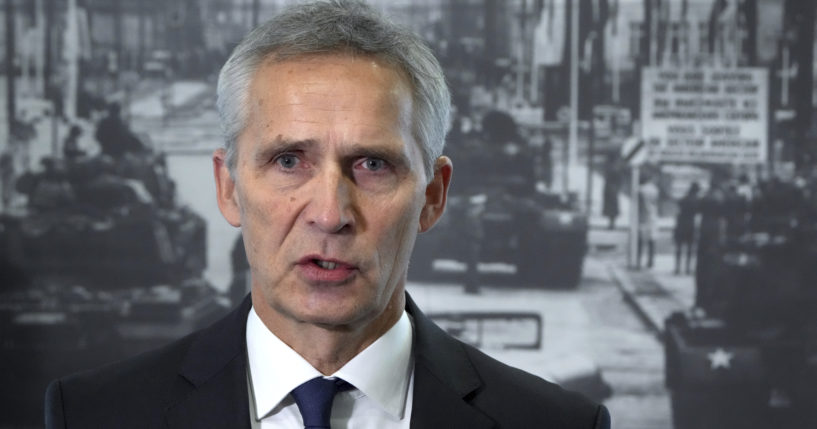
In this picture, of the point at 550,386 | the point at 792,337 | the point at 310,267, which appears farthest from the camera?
the point at 792,337

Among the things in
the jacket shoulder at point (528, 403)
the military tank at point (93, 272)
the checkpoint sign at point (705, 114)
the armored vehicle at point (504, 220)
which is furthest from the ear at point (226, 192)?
the checkpoint sign at point (705, 114)

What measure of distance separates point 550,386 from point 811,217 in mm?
2603

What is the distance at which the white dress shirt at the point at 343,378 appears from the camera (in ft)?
3.78

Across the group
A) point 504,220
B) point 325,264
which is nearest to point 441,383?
point 325,264

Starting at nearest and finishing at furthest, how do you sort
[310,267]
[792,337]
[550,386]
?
1. [310,267]
2. [550,386]
3. [792,337]

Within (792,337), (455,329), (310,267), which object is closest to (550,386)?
(310,267)

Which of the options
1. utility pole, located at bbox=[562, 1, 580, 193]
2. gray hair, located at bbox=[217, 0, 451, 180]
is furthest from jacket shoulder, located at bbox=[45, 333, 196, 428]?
utility pole, located at bbox=[562, 1, 580, 193]

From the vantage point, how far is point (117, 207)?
11.9 ft

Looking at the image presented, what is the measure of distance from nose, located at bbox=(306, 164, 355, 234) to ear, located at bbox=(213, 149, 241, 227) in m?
0.12

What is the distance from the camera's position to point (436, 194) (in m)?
1.26

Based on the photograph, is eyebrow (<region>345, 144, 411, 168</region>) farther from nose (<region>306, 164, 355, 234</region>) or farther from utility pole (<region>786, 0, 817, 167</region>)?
utility pole (<region>786, 0, 817, 167</region>)

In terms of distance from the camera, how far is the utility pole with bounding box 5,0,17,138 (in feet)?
12.0

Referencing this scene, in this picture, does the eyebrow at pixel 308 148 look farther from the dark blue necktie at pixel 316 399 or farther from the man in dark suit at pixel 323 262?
the dark blue necktie at pixel 316 399

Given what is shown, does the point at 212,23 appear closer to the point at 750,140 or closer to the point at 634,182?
the point at 634,182
